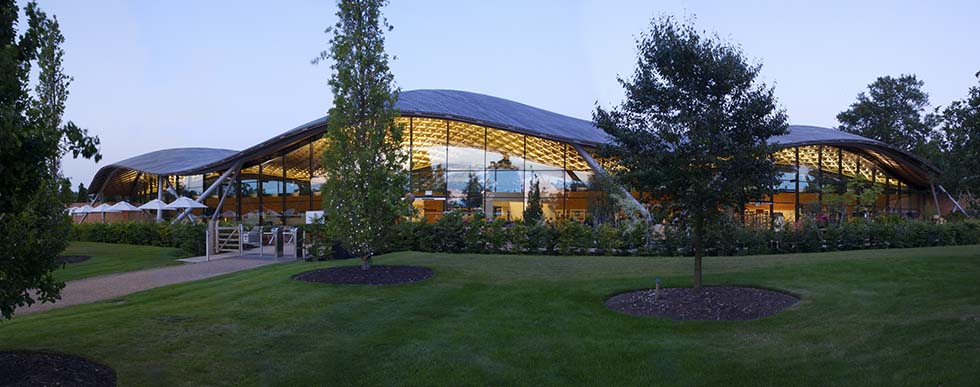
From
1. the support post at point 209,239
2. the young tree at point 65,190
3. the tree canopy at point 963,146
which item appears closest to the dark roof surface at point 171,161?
the support post at point 209,239

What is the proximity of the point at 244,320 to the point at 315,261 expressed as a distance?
28.2ft

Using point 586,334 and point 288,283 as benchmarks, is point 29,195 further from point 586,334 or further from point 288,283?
point 288,283

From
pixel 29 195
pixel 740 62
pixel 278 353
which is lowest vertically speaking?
pixel 278 353

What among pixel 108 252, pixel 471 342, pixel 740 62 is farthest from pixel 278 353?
pixel 108 252

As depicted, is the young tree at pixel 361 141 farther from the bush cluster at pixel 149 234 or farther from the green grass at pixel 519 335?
the bush cluster at pixel 149 234

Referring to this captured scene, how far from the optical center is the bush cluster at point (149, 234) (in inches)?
899

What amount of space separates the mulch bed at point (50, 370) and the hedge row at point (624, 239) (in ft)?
37.5

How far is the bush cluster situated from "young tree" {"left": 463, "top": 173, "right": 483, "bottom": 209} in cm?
1234

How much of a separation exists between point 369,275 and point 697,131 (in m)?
7.34

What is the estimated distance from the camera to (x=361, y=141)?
13.8m

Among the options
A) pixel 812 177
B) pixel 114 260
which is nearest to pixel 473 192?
pixel 114 260

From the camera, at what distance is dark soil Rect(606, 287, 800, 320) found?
9.32 meters

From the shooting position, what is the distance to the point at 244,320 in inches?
363

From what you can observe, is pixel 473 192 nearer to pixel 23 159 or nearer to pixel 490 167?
pixel 490 167
